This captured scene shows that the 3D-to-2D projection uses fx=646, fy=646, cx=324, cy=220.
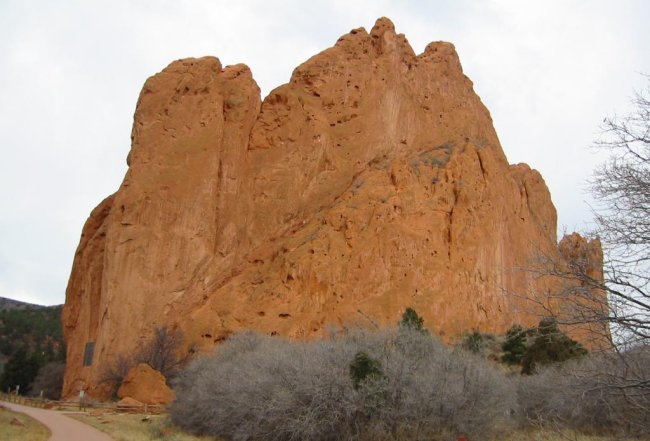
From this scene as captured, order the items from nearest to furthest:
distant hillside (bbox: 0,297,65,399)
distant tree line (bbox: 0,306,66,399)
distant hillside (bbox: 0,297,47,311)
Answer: distant tree line (bbox: 0,306,66,399) → distant hillside (bbox: 0,297,65,399) → distant hillside (bbox: 0,297,47,311)

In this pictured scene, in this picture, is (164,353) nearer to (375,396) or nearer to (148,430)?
(148,430)

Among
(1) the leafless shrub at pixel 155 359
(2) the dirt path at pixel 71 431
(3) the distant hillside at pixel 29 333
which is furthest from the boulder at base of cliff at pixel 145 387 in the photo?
(3) the distant hillside at pixel 29 333

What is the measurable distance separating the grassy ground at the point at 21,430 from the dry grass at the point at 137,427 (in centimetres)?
168

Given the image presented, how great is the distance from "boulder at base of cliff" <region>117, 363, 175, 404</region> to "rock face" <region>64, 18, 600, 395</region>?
13.9 feet

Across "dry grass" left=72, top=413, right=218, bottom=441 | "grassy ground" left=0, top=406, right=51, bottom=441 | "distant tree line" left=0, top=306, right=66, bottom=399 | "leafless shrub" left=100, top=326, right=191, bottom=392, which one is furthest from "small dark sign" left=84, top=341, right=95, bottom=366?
"grassy ground" left=0, top=406, right=51, bottom=441

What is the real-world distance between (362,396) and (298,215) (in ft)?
75.9

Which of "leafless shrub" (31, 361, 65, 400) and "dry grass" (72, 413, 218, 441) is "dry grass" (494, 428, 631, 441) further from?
"leafless shrub" (31, 361, 65, 400)

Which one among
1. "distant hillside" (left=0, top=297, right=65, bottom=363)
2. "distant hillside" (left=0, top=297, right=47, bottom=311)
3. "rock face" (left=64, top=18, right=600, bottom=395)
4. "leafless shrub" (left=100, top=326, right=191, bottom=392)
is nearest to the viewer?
"leafless shrub" (left=100, top=326, right=191, bottom=392)

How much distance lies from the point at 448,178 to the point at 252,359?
22757mm

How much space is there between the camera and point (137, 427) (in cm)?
2045

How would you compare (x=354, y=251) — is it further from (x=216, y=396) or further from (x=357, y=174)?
(x=216, y=396)

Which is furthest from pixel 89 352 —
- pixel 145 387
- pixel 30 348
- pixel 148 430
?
Result: pixel 30 348

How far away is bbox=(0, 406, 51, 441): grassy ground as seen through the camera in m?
15.5

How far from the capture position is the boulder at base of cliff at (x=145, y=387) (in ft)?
92.2
